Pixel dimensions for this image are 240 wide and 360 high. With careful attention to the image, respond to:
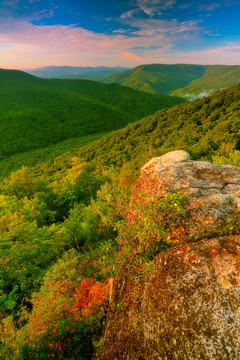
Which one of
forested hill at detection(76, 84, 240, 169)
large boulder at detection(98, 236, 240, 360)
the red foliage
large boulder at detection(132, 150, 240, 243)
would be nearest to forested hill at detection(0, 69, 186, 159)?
forested hill at detection(76, 84, 240, 169)

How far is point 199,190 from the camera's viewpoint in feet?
30.0

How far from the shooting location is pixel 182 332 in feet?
17.0

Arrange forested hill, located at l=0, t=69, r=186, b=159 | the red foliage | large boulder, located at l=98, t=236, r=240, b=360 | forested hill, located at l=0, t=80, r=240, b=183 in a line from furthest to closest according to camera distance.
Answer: forested hill, located at l=0, t=69, r=186, b=159
forested hill, located at l=0, t=80, r=240, b=183
the red foliage
large boulder, located at l=98, t=236, r=240, b=360

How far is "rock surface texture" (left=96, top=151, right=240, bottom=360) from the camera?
193 inches

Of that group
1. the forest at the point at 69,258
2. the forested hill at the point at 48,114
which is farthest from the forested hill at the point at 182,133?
Answer: the forested hill at the point at 48,114

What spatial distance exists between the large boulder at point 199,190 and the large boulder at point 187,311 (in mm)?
791

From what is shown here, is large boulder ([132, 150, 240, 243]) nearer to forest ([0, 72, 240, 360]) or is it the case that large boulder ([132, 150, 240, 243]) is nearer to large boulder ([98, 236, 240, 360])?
forest ([0, 72, 240, 360])

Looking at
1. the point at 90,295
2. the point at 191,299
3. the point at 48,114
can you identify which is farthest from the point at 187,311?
the point at 48,114

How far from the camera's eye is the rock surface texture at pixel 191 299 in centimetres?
489

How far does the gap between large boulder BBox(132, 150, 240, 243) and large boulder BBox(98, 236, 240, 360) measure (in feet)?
2.60

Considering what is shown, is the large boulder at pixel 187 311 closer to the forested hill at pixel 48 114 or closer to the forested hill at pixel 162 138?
the forested hill at pixel 162 138

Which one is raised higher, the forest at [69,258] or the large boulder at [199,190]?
the large boulder at [199,190]

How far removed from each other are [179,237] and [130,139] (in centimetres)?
7741

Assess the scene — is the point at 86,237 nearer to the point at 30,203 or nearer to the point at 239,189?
the point at 30,203
